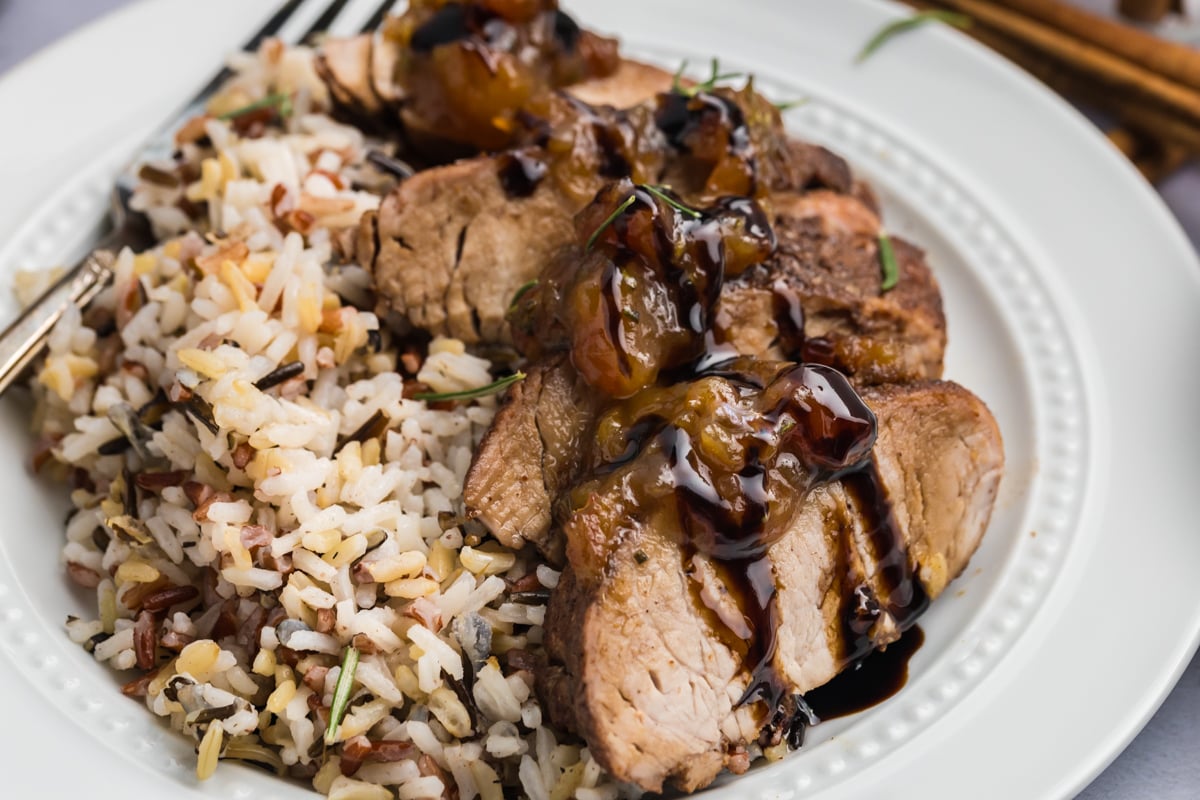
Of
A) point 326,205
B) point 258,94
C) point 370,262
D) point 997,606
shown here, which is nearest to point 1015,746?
point 997,606

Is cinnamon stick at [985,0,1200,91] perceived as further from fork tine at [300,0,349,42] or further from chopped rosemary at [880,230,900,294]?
fork tine at [300,0,349,42]

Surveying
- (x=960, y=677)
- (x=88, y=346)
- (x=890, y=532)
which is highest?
(x=88, y=346)

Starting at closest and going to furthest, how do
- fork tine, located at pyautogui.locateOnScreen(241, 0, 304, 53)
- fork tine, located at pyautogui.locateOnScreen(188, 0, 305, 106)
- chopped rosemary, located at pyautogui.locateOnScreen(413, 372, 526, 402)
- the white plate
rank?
the white plate < chopped rosemary, located at pyautogui.locateOnScreen(413, 372, 526, 402) < fork tine, located at pyautogui.locateOnScreen(188, 0, 305, 106) < fork tine, located at pyautogui.locateOnScreen(241, 0, 304, 53)

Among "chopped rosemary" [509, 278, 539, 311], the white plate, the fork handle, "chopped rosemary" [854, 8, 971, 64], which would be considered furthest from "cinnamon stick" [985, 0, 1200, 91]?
the fork handle

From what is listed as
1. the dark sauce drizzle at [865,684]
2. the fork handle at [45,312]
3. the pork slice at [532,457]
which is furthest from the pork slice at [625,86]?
the dark sauce drizzle at [865,684]

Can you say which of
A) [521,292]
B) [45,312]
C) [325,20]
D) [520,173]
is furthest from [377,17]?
[521,292]

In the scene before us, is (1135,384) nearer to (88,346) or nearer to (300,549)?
(300,549)
